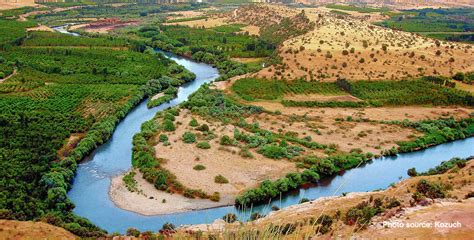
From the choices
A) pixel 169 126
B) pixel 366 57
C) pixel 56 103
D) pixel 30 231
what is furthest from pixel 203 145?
pixel 366 57

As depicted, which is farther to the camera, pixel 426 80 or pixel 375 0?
pixel 375 0

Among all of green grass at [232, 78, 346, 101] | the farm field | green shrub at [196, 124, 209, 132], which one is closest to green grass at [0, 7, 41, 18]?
the farm field

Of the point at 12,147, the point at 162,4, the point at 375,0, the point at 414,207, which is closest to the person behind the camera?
the point at 414,207

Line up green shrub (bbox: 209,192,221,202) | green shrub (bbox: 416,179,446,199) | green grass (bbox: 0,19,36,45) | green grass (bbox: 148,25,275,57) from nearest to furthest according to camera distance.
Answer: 1. green shrub (bbox: 416,179,446,199)
2. green shrub (bbox: 209,192,221,202)
3. green grass (bbox: 148,25,275,57)
4. green grass (bbox: 0,19,36,45)

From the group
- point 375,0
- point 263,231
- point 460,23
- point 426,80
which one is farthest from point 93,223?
point 375,0

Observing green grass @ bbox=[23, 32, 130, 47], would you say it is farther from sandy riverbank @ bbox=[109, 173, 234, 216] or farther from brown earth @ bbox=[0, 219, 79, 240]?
brown earth @ bbox=[0, 219, 79, 240]

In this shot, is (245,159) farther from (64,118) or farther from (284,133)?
(64,118)

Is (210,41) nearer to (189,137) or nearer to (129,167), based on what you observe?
(189,137)

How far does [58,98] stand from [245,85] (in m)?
25.7

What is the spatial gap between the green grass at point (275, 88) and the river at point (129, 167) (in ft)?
48.4

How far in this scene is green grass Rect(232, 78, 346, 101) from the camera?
61.9 metres

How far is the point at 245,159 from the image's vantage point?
143 ft

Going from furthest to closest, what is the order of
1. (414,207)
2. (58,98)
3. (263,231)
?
(58,98) → (414,207) → (263,231)

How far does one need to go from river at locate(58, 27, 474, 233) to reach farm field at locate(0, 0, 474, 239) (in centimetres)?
18
